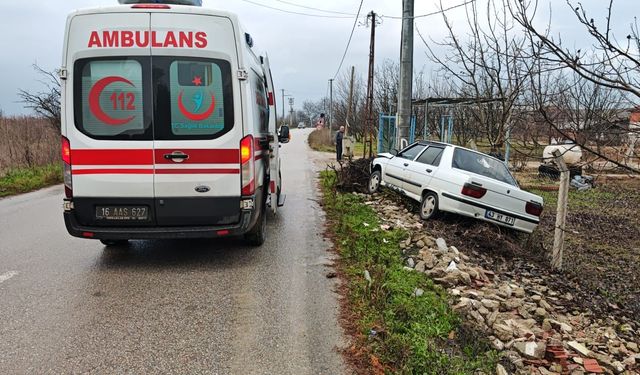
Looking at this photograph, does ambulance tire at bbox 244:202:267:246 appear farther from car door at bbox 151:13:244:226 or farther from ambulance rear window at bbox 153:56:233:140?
ambulance rear window at bbox 153:56:233:140

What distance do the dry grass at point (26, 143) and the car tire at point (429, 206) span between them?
12.7 meters

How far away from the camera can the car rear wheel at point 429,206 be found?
779 centimetres

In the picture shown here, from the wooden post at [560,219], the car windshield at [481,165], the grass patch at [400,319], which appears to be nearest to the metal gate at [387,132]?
the car windshield at [481,165]

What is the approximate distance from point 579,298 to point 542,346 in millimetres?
2051

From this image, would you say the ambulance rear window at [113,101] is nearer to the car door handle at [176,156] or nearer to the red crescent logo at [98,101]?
the red crescent logo at [98,101]

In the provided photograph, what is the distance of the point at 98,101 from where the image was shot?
495 centimetres

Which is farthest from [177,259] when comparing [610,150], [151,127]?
[610,150]

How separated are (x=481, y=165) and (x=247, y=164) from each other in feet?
14.6

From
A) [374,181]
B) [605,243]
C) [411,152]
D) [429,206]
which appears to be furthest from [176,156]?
[605,243]

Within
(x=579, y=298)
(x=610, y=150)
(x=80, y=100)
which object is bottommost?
(x=579, y=298)

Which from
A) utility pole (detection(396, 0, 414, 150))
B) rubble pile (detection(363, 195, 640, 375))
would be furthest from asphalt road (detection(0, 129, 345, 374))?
utility pole (detection(396, 0, 414, 150))

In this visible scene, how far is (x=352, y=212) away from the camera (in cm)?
831

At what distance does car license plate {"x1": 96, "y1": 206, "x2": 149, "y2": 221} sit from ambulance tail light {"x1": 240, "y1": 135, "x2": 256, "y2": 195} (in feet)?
3.67

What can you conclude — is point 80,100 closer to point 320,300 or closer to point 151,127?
point 151,127
